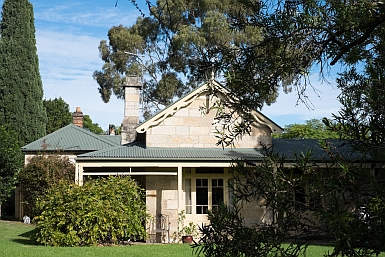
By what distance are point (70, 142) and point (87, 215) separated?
1061 centimetres

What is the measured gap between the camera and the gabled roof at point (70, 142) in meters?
25.9

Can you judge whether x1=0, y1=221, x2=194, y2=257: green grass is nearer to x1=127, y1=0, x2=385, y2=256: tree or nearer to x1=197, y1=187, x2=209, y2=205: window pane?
x1=197, y1=187, x2=209, y2=205: window pane

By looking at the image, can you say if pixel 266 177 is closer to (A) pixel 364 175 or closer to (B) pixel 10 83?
(A) pixel 364 175

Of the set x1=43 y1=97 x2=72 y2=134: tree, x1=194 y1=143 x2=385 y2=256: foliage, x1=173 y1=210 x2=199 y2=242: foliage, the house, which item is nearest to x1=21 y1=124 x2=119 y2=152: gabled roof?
the house

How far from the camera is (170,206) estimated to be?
20250 millimetres

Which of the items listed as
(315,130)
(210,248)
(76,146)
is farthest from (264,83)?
(315,130)

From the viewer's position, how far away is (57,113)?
47.5m

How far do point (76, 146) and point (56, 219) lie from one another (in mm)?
9655

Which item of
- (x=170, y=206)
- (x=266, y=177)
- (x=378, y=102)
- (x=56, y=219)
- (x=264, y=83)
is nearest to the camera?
(x=378, y=102)

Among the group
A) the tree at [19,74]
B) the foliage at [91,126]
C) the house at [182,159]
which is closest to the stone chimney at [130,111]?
the house at [182,159]

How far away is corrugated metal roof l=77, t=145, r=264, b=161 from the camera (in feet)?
63.7

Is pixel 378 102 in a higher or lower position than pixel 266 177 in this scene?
higher

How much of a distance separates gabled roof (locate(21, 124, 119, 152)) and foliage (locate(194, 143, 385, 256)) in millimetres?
22568

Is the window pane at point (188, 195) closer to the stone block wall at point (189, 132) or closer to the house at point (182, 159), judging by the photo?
the house at point (182, 159)
